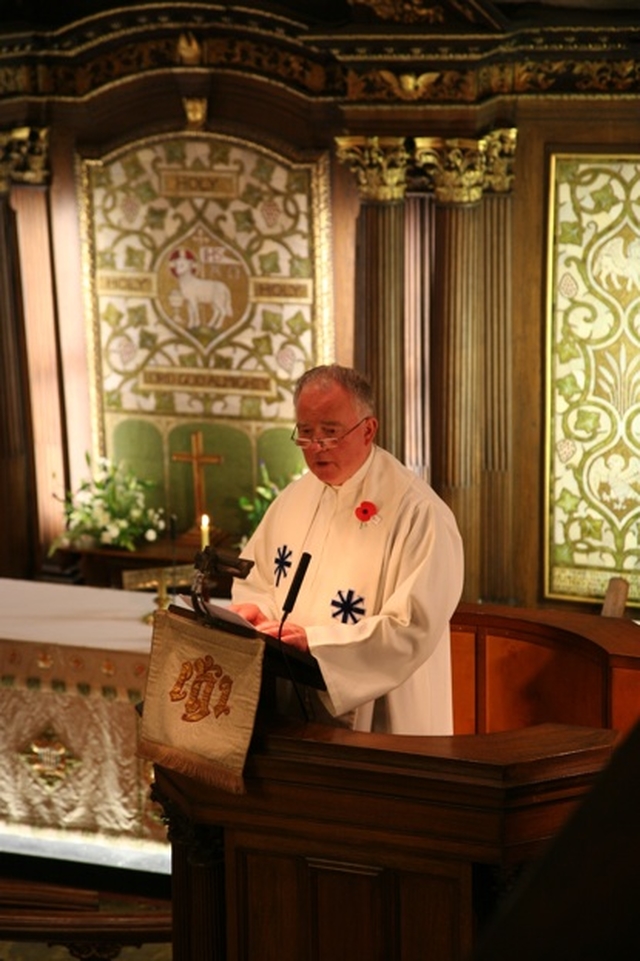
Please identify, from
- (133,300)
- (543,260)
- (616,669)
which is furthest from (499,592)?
(616,669)

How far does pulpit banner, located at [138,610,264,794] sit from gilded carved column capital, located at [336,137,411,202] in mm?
4944

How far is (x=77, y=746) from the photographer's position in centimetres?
530

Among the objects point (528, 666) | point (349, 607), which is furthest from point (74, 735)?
point (349, 607)

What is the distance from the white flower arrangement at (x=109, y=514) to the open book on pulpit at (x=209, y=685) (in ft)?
17.7

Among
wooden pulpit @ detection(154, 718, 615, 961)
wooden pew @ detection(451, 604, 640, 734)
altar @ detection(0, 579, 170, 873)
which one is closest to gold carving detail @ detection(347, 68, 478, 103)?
altar @ detection(0, 579, 170, 873)

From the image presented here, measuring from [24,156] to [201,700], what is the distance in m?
6.13

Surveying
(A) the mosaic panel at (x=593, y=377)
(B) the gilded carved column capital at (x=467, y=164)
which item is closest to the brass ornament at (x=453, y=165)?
(B) the gilded carved column capital at (x=467, y=164)

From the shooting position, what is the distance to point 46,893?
4066mm

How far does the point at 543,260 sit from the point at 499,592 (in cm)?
177

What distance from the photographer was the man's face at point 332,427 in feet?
11.0

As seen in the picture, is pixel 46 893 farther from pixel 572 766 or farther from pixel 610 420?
pixel 610 420

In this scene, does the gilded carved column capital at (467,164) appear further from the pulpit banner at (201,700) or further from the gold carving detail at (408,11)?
the pulpit banner at (201,700)

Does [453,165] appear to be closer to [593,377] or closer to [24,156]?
[593,377]

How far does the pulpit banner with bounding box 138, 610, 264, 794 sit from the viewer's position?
107 inches
